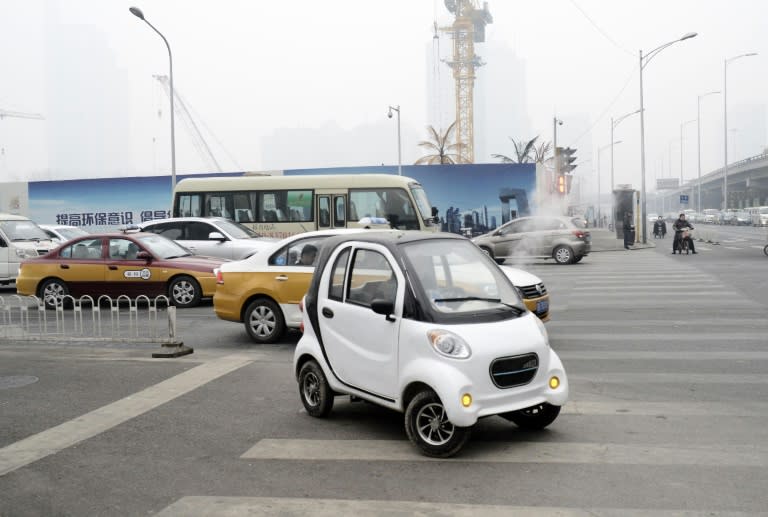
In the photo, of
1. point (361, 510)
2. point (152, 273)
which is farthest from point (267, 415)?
point (152, 273)

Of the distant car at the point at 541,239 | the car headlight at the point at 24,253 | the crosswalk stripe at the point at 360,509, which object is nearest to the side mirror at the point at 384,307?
the crosswalk stripe at the point at 360,509

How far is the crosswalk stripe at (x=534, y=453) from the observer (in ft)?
18.2

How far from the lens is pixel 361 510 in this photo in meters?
4.72

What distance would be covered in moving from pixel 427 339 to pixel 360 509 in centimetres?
139

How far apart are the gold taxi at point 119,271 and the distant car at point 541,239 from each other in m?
12.2

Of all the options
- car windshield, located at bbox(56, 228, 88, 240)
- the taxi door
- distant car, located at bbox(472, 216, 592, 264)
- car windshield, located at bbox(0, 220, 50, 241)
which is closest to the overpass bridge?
distant car, located at bbox(472, 216, 592, 264)

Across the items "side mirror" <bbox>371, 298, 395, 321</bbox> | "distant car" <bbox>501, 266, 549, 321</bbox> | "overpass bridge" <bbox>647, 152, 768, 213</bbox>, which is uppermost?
"overpass bridge" <bbox>647, 152, 768, 213</bbox>

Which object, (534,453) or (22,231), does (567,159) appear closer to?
(22,231)

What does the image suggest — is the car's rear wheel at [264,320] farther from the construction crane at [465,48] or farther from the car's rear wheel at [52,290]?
the construction crane at [465,48]

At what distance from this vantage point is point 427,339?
5.67 metres

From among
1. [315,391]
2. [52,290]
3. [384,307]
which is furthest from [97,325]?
[384,307]

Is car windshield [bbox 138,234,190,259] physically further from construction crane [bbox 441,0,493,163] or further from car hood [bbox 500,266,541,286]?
construction crane [bbox 441,0,493,163]

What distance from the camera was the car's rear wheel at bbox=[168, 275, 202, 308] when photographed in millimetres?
15242

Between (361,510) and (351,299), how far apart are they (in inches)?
84.1
